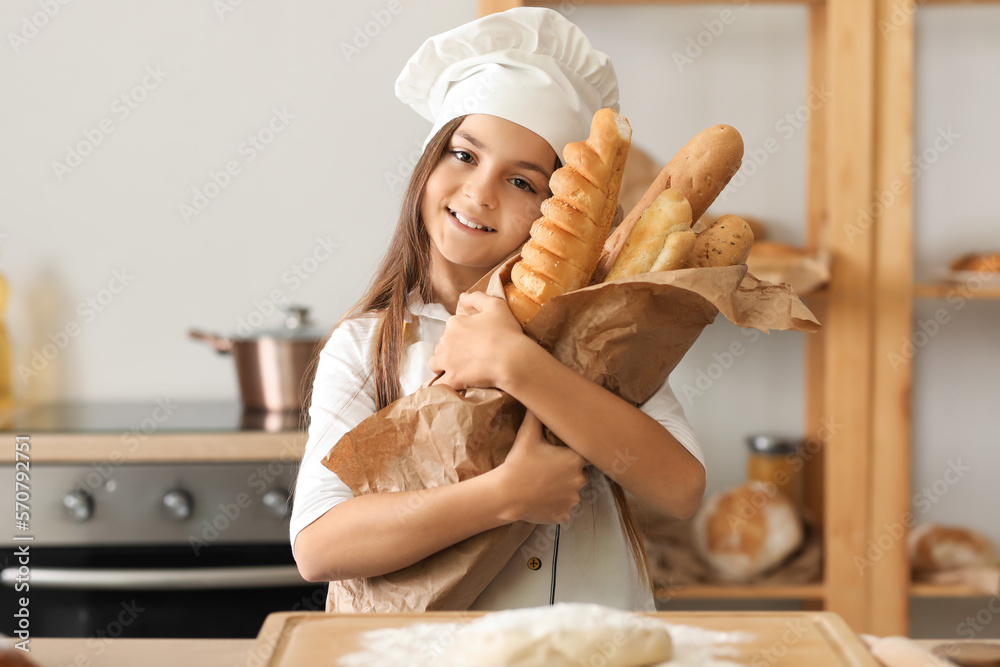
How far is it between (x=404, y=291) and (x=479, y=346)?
274 millimetres

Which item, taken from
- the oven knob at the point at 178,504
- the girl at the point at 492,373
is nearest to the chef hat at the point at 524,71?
the girl at the point at 492,373

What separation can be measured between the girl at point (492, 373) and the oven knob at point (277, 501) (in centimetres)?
53

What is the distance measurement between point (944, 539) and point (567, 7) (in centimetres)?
127

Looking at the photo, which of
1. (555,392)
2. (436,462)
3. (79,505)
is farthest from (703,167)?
(79,505)

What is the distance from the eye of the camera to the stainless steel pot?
4.76 feet

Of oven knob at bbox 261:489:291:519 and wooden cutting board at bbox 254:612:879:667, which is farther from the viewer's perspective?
oven knob at bbox 261:489:291:519

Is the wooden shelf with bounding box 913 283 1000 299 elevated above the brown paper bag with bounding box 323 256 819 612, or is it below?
above

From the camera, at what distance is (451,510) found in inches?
26.8

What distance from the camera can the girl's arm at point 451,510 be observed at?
68 cm

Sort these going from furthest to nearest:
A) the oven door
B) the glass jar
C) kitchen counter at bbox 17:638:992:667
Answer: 1. the glass jar
2. the oven door
3. kitchen counter at bbox 17:638:992:667

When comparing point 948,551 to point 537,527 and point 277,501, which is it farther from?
point 277,501

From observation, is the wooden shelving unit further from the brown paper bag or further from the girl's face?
the brown paper bag

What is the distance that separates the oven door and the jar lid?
89 cm

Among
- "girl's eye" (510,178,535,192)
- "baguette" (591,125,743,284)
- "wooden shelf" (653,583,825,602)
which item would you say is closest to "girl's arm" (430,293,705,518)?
"baguette" (591,125,743,284)
